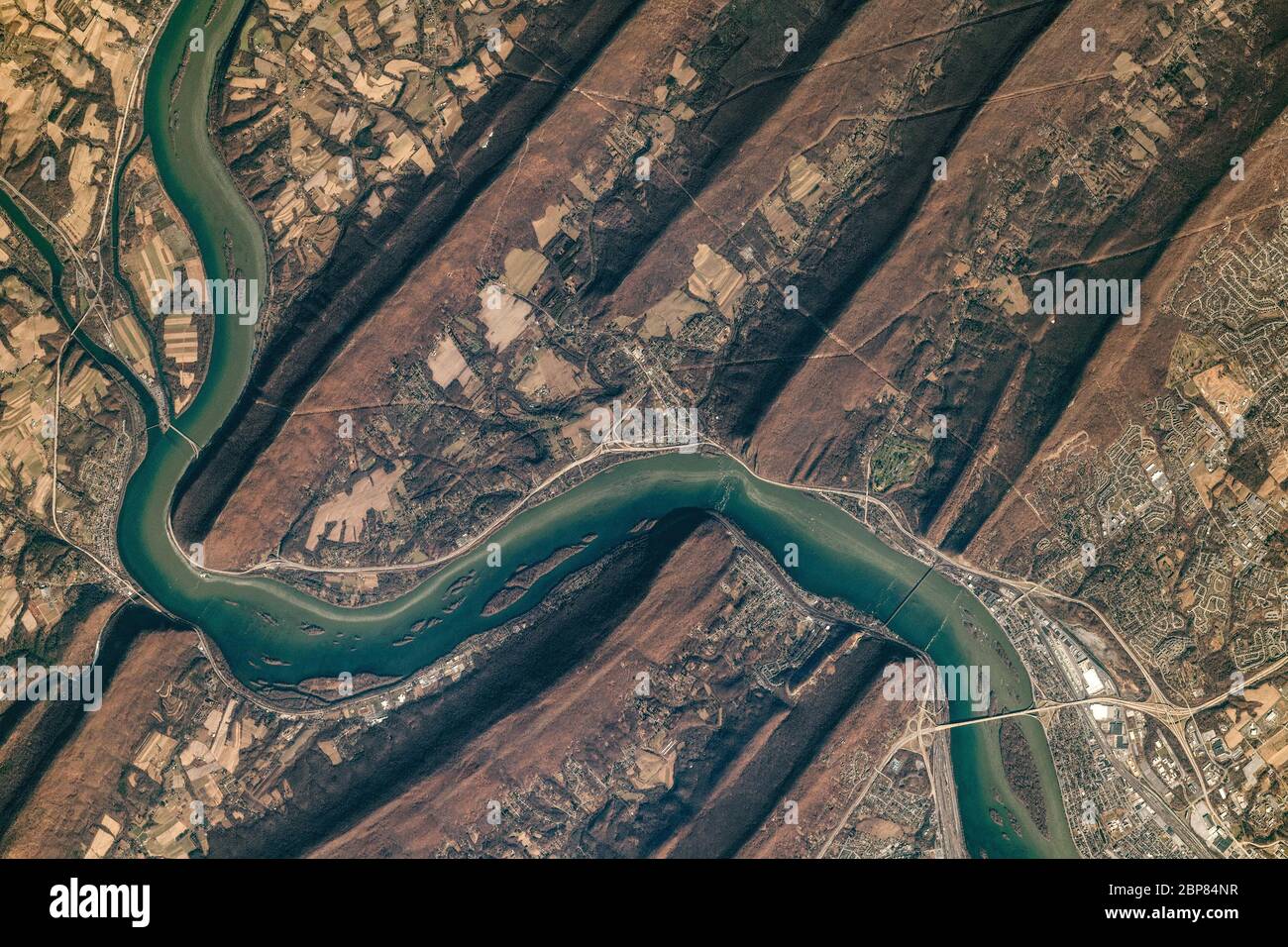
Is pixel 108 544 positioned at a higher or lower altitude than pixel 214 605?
higher

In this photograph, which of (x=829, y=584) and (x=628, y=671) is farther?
(x=829, y=584)

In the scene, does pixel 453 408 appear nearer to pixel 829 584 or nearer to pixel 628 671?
pixel 628 671
